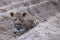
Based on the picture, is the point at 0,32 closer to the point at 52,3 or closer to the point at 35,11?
the point at 35,11

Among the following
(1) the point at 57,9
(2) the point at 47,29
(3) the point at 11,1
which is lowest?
(1) the point at 57,9

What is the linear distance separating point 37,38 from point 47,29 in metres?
0.94

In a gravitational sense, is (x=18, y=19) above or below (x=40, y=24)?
above

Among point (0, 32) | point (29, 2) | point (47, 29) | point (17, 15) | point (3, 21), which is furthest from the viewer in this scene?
point (29, 2)

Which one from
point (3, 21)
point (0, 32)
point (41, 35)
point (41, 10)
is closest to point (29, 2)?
point (41, 10)

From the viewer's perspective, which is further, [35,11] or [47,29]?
[35,11]

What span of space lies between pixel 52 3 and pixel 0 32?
904 centimetres

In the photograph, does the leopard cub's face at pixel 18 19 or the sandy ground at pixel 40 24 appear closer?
the sandy ground at pixel 40 24

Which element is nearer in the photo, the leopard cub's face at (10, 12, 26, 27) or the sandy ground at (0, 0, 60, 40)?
the sandy ground at (0, 0, 60, 40)

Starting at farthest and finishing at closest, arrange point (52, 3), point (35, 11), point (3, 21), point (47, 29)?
point (52, 3)
point (35, 11)
point (3, 21)
point (47, 29)

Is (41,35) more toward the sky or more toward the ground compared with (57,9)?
more toward the sky

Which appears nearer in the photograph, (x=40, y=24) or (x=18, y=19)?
(x=40, y=24)

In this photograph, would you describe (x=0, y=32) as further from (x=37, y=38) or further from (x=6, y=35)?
(x=37, y=38)

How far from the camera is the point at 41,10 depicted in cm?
1342
